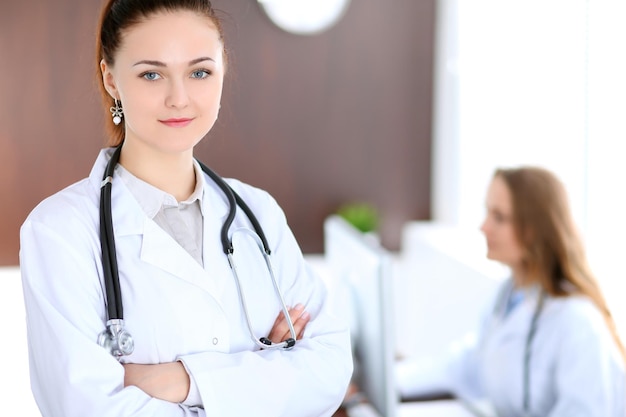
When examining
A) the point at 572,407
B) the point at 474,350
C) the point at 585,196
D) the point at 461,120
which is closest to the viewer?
the point at 572,407

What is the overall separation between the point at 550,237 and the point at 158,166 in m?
1.03

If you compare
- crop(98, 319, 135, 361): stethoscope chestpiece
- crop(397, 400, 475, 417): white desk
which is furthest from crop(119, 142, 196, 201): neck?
crop(397, 400, 475, 417): white desk

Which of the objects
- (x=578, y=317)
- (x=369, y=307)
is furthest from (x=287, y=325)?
(x=578, y=317)

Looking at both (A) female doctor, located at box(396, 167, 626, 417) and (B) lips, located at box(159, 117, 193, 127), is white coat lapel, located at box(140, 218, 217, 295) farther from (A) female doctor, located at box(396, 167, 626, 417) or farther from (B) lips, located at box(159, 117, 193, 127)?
(A) female doctor, located at box(396, 167, 626, 417)

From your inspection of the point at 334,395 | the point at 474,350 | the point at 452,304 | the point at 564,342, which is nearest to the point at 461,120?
the point at 452,304

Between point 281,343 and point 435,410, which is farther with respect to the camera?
point 435,410

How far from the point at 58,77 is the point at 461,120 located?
2.05 metres

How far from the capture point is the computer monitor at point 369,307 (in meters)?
1.21

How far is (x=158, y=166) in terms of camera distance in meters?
0.75

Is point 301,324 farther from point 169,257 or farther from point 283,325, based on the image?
point 169,257

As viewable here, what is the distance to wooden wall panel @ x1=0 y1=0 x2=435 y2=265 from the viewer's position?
0.75 m

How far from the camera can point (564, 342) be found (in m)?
1.48

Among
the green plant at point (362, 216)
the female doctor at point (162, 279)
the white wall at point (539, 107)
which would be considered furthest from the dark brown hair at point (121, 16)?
the green plant at point (362, 216)

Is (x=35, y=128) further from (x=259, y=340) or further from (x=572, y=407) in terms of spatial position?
(x=572, y=407)
